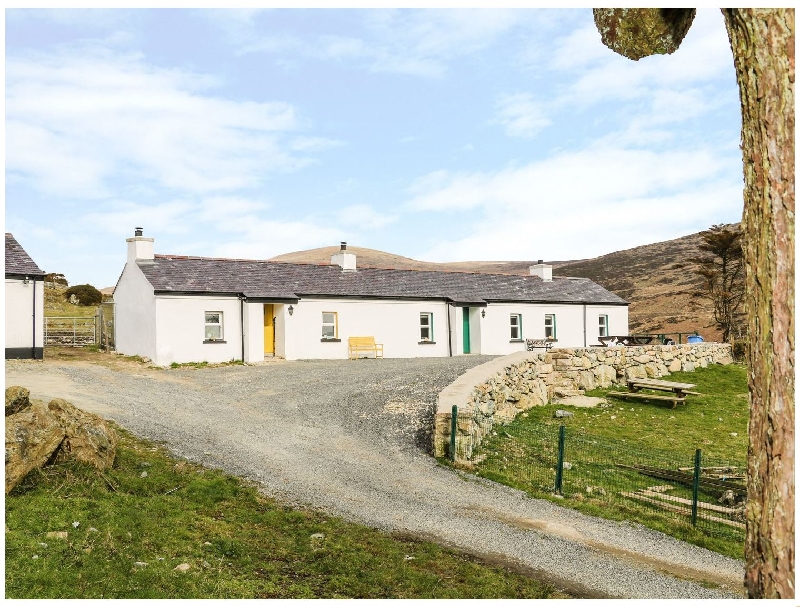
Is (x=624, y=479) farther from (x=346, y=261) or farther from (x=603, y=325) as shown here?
(x=603, y=325)

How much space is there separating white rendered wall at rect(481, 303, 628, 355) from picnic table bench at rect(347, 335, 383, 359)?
5926mm

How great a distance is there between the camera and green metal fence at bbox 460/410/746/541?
9.80 metres

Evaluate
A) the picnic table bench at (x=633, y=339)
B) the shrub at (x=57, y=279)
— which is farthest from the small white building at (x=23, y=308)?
the shrub at (x=57, y=279)

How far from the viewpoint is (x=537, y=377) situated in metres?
19.7

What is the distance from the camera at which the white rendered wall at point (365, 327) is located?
90.3 feet

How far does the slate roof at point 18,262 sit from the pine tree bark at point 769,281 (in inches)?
975

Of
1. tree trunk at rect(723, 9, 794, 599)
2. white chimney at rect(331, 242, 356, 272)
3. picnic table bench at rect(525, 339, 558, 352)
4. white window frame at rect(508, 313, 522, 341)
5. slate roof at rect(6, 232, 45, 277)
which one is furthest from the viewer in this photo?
white window frame at rect(508, 313, 522, 341)

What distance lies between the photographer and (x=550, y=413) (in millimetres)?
17641

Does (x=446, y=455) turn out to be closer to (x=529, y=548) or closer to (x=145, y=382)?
(x=529, y=548)

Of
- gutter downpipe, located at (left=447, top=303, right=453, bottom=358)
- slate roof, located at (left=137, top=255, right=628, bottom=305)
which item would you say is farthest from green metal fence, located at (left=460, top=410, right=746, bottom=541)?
gutter downpipe, located at (left=447, top=303, right=453, bottom=358)

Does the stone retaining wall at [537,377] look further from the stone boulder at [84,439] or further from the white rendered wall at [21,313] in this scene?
the white rendered wall at [21,313]

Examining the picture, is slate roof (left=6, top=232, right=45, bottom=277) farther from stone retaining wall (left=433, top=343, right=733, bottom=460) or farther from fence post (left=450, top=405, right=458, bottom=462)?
fence post (left=450, top=405, right=458, bottom=462)

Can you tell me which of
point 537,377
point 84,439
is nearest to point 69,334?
point 537,377

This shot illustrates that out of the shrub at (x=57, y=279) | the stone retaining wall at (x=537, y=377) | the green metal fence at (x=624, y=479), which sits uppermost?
the shrub at (x=57, y=279)
